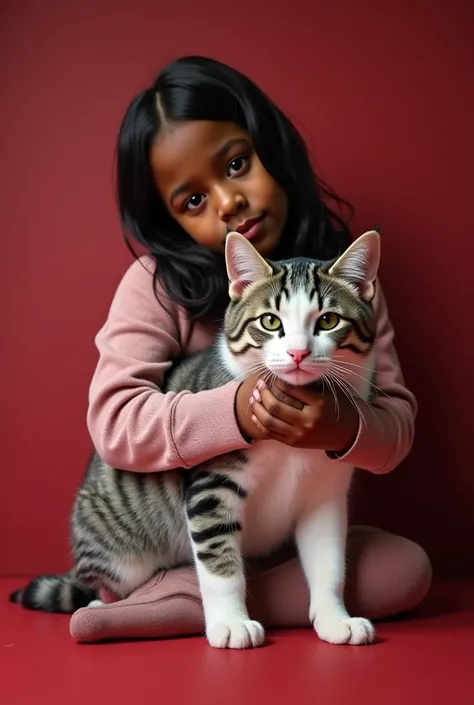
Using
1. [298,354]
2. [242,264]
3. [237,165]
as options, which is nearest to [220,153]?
[237,165]

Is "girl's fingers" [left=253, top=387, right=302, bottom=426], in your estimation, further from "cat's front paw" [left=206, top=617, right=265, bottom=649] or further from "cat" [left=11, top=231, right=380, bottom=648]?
"cat's front paw" [left=206, top=617, right=265, bottom=649]

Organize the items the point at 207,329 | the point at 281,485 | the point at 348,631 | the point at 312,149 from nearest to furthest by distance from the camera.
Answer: the point at 348,631 < the point at 281,485 < the point at 207,329 < the point at 312,149

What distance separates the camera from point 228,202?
154cm

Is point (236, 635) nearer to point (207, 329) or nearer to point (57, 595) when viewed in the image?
point (57, 595)

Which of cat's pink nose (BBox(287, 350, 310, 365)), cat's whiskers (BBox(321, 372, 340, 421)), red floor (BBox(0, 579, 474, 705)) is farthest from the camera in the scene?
cat's whiskers (BBox(321, 372, 340, 421))

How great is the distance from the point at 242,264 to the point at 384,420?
1.24 ft

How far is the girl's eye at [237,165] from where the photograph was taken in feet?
5.19

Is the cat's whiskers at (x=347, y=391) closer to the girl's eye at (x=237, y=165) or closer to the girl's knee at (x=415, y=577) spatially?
the girl's knee at (x=415, y=577)

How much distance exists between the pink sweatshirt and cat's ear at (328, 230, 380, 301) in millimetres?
222

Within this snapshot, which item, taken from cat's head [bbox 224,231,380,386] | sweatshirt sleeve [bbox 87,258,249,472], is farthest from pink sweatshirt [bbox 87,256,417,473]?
cat's head [bbox 224,231,380,386]

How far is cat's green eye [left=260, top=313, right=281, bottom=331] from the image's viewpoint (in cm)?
125

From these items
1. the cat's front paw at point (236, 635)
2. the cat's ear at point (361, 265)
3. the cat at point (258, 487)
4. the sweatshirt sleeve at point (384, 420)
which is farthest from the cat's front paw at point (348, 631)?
the cat's ear at point (361, 265)

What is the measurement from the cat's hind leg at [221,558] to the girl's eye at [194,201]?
0.55 m

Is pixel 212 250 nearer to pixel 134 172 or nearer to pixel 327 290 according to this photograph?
pixel 134 172
